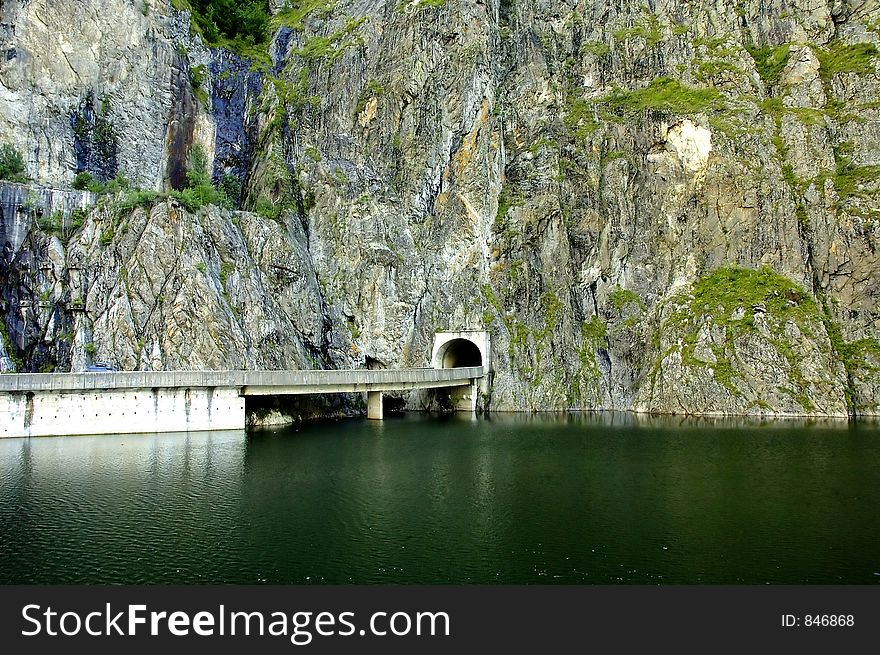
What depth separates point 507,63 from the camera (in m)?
90.8

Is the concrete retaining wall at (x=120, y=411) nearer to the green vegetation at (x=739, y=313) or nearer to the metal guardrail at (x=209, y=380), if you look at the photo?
the metal guardrail at (x=209, y=380)

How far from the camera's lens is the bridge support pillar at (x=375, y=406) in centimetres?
6431

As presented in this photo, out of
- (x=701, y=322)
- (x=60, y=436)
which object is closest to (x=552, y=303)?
(x=701, y=322)

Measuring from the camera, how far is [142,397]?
50.0 meters

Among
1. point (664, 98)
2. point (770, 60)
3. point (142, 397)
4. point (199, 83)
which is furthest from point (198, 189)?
point (770, 60)

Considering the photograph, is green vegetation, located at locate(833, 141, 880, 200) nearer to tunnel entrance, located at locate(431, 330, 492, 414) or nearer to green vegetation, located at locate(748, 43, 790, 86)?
green vegetation, located at locate(748, 43, 790, 86)

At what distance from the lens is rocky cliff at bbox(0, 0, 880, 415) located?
6319cm

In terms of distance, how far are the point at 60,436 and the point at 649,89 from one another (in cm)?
7867

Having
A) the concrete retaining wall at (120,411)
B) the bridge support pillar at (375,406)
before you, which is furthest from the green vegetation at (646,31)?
the concrete retaining wall at (120,411)

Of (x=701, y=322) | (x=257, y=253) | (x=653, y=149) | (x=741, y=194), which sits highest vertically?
(x=653, y=149)

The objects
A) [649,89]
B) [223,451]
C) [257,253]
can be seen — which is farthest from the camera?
[649,89]

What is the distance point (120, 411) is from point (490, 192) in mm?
49461

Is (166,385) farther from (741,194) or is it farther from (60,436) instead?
(741,194)

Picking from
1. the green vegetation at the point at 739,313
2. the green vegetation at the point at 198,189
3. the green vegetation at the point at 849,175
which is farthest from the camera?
the green vegetation at the point at 849,175
